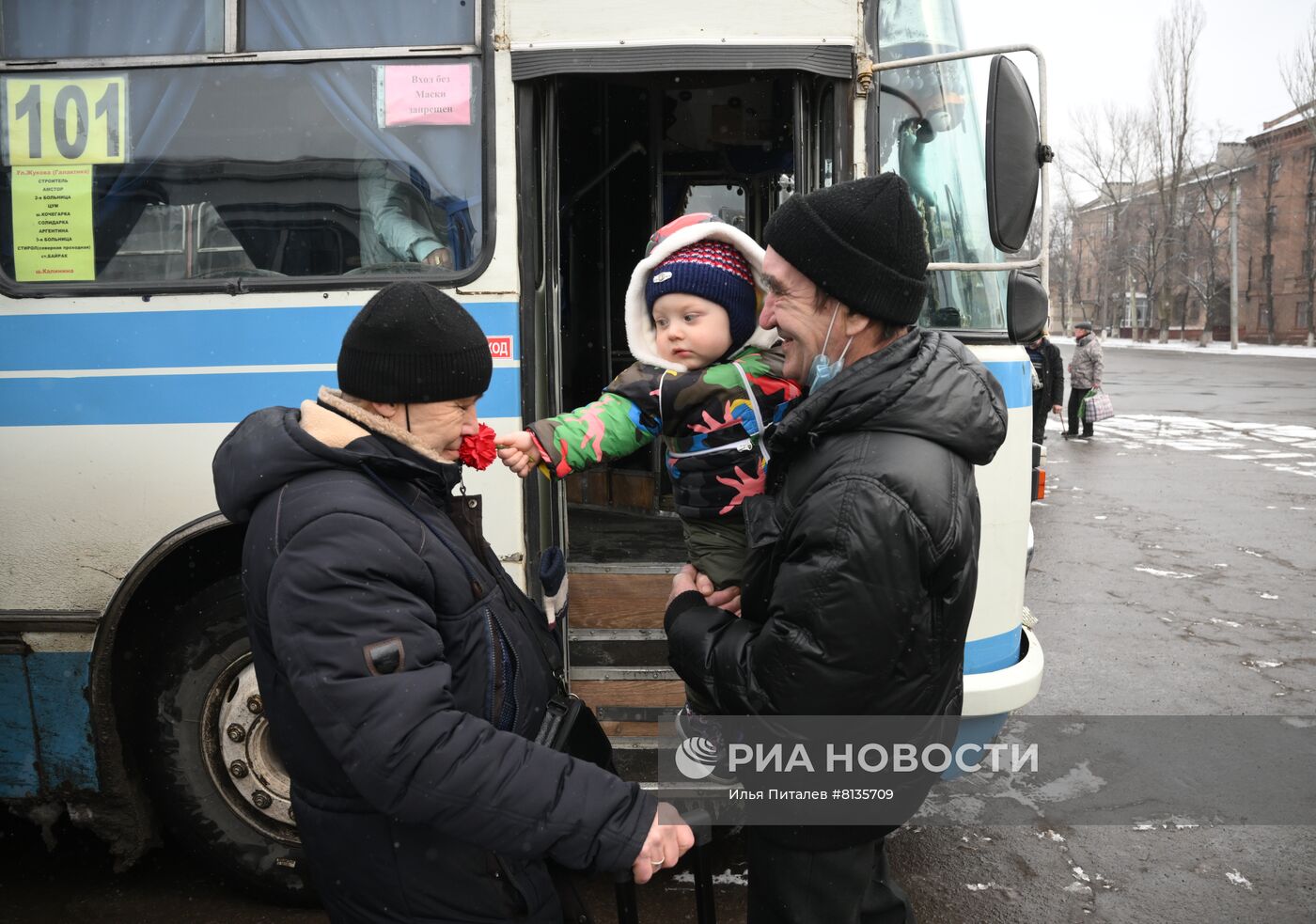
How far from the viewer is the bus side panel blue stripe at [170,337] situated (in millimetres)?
3377

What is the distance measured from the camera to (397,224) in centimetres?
342

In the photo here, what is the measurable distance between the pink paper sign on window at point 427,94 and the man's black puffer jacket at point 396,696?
5.79 feet

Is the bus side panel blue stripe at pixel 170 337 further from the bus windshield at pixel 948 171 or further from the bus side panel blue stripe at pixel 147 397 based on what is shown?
the bus windshield at pixel 948 171

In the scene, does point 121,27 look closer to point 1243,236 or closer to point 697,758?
point 697,758

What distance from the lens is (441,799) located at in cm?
167

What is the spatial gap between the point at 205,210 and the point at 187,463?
0.84 metres

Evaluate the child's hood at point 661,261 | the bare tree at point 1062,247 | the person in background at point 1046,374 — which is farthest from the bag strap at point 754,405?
the bare tree at point 1062,247

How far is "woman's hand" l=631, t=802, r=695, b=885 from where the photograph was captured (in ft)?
5.79

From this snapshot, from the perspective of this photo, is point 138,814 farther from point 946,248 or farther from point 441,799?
point 946,248

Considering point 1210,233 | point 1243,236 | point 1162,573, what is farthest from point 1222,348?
point 1162,573

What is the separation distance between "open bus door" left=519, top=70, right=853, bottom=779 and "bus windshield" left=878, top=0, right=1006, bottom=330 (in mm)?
318

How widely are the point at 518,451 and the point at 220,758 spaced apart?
1767 millimetres

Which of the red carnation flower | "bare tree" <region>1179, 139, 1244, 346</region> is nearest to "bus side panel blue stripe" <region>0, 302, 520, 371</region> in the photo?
the red carnation flower

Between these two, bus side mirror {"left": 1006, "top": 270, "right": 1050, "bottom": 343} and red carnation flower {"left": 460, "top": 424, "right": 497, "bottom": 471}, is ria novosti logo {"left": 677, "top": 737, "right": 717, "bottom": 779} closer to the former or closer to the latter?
red carnation flower {"left": 460, "top": 424, "right": 497, "bottom": 471}
